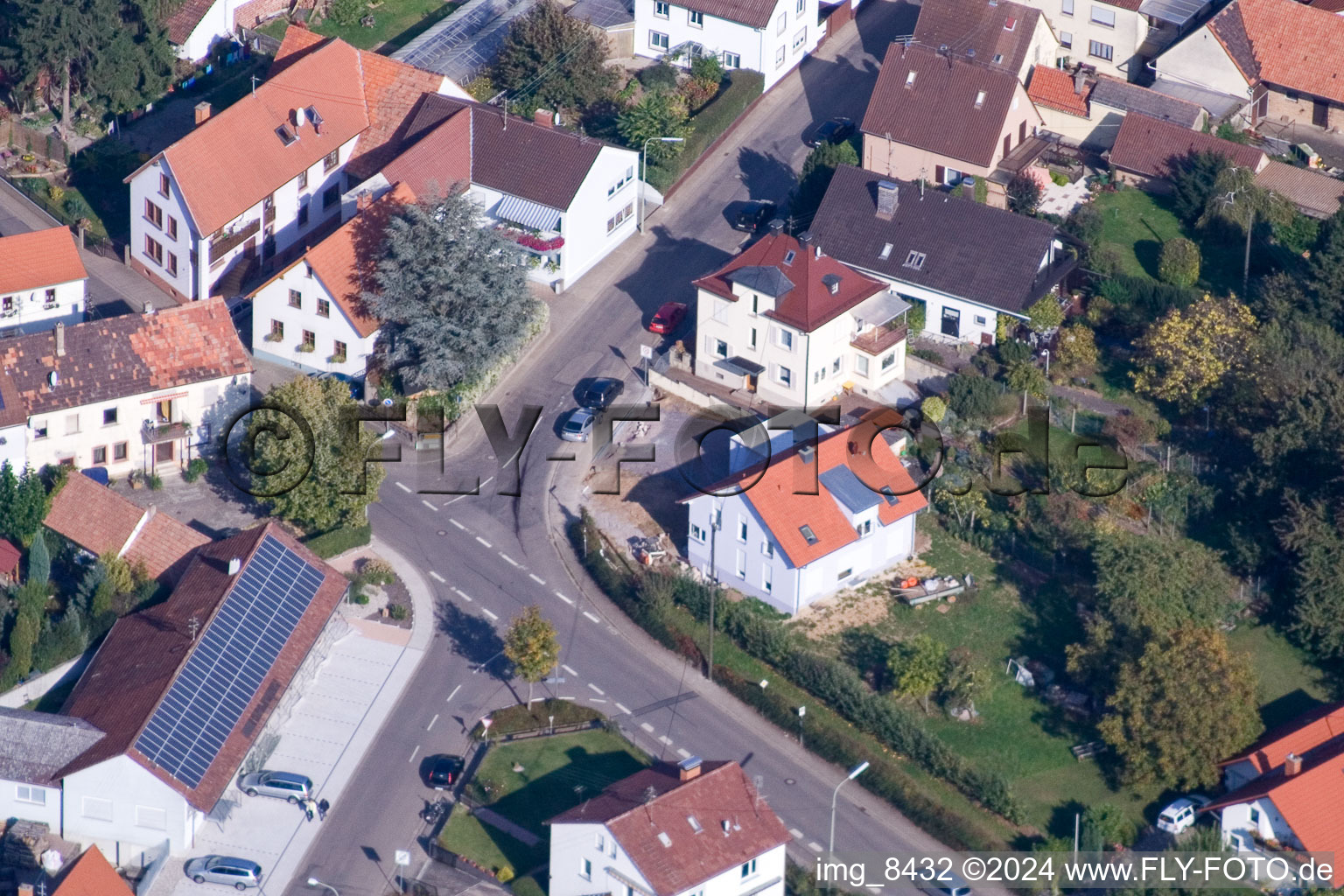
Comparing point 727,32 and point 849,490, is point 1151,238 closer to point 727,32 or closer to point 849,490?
point 727,32

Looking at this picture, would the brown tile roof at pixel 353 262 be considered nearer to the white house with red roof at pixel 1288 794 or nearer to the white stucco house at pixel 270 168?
the white stucco house at pixel 270 168

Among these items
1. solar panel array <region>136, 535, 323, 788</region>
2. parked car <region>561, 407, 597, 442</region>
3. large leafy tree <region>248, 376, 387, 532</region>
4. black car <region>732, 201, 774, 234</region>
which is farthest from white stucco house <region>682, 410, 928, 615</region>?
black car <region>732, 201, 774, 234</region>

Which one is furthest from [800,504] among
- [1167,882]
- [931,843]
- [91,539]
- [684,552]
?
[91,539]

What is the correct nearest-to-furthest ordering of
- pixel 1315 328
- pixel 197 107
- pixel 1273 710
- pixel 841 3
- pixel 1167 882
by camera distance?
pixel 1167 882 < pixel 1273 710 < pixel 1315 328 < pixel 197 107 < pixel 841 3

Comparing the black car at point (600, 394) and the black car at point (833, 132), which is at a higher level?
the black car at point (833, 132)

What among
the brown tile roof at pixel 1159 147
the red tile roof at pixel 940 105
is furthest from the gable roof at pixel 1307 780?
the red tile roof at pixel 940 105

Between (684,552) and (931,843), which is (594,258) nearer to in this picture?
(684,552)
